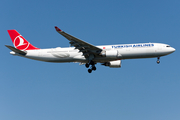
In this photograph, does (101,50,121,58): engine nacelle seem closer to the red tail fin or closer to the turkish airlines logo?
the red tail fin

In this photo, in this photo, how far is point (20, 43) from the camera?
4600 cm

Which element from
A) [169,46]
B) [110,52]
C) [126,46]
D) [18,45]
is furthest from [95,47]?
[18,45]

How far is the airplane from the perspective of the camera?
130 feet

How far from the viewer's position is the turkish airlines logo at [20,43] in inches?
1789

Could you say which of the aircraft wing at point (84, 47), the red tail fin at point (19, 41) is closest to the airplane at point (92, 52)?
the aircraft wing at point (84, 47)

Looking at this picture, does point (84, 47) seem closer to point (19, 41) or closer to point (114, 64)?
point (114, 64)

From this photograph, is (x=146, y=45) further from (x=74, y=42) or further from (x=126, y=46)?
(x=74, y=42)

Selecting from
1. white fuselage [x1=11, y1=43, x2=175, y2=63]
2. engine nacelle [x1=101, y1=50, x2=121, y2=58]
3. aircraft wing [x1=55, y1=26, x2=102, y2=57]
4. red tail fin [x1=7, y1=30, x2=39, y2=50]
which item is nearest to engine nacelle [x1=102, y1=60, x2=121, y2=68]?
white fuselage [x1=11, y1=43, x2=175, y2=63]

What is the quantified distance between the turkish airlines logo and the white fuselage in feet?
9.00

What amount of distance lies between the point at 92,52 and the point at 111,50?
2912 millimetres

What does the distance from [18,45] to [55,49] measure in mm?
7654

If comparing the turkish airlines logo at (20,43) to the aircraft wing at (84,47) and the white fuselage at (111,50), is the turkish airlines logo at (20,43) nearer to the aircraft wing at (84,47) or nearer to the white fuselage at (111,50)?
the white fuselage at (111,50)

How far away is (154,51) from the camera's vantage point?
131 ft

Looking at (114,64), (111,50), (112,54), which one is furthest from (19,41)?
(112,54)
